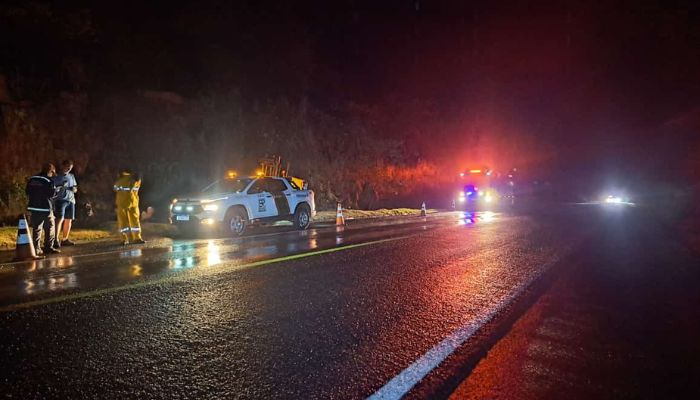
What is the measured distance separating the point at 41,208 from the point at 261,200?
19.3ft

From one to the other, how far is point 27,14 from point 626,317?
25.0m

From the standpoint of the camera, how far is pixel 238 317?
189 inches

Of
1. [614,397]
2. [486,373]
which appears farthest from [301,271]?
[614,397]

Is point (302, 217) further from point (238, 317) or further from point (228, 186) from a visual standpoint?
point (238, 317)

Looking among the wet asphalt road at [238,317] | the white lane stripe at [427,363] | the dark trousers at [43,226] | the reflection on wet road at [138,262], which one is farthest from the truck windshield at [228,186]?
the white lane stripe at [427,363]

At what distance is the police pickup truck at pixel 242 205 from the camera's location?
40.2 feet

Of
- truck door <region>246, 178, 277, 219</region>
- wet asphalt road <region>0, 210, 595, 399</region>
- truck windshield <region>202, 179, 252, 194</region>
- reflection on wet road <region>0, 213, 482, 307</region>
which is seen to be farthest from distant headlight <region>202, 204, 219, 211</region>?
wet asphalt road <region>0, 210, 595, 399</region>

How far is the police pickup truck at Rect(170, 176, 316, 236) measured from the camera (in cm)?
1227

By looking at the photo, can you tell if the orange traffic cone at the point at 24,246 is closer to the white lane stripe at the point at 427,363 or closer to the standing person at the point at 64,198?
the standing person at the point at 64,198

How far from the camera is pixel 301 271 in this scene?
7.28 meters

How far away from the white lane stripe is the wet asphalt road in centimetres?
5

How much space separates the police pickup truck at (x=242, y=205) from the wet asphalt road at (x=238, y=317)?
2.87 meters

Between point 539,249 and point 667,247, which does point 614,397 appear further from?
point 667,247

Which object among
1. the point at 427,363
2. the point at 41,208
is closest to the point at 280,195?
the point at 41,208
